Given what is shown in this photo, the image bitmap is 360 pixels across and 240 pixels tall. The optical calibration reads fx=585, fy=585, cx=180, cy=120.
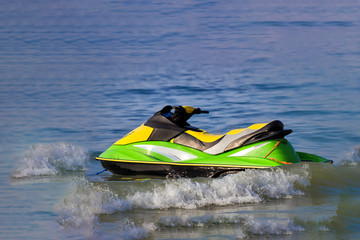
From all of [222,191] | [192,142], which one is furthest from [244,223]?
[192,142]

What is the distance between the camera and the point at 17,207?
20.7ft

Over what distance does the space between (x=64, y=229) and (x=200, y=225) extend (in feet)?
4.23

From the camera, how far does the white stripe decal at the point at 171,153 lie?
703 centimetres

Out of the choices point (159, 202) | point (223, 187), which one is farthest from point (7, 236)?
point (223, 187)

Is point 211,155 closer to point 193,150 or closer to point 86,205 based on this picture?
point 193,150

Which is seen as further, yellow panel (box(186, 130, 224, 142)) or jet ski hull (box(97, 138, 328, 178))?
yellow panel (box(186, 130, 224, 142))

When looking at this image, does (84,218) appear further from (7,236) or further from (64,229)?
(7,236)

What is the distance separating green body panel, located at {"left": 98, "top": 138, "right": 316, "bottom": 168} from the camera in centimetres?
671

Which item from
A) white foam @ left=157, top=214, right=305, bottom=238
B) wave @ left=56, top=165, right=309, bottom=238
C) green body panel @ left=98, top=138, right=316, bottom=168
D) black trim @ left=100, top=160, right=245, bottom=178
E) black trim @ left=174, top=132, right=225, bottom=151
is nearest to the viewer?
white foam @ left=157, top=214, right=305, bottom=238

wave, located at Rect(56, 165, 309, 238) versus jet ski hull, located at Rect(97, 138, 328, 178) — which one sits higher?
jet ski hull, located at Rect(97, 138, 328, 178)

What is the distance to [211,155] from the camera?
22.7 ft

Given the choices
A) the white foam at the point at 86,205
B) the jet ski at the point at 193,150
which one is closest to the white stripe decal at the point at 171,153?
the jet ski at the point at 193,150

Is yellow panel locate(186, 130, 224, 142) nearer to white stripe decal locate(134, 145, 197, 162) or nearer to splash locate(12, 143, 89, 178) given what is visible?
white stripe decal locate(134, 145, 197, 162)

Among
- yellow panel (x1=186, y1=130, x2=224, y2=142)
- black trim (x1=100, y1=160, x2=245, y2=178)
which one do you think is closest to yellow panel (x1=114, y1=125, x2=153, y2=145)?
black trim (x1=100, y1=160, x2=245, y2=178)
